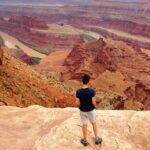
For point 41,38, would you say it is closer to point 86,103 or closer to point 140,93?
point 140,93

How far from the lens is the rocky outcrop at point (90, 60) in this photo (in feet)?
201

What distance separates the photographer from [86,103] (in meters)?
11.2

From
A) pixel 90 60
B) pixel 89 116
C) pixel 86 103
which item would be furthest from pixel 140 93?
pixel 86 103

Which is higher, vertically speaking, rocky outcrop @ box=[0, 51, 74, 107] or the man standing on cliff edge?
the man standing on cliff edge

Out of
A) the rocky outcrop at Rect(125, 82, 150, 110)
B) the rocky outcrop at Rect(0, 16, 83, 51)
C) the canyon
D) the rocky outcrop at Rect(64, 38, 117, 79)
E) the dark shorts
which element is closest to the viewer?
the dark shorts

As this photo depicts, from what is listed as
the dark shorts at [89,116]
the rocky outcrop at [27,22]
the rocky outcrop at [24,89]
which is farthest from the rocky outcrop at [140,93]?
the rocky outcrop at [27,22]

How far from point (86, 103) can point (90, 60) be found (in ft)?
179

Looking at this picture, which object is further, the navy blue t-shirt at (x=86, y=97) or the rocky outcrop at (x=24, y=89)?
the rocky outcrop at (x=24, y=89)

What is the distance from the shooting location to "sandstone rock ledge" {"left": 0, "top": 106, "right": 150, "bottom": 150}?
11805 mm

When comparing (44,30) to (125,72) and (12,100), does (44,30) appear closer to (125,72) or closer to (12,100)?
(125,72)

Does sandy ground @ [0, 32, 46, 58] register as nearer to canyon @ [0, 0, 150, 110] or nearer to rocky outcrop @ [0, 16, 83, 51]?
canyon @ [0, 0, 150, 110]

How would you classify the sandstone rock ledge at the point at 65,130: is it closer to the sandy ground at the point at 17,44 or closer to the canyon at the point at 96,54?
the canyon at the point at 96,54

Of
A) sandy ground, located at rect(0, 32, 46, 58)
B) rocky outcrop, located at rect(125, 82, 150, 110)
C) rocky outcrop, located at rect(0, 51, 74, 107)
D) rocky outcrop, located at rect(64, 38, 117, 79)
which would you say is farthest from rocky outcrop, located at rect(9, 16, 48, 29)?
rocky outcrop, located at rect(0, 51, 74, 107)

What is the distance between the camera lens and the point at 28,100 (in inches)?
910
